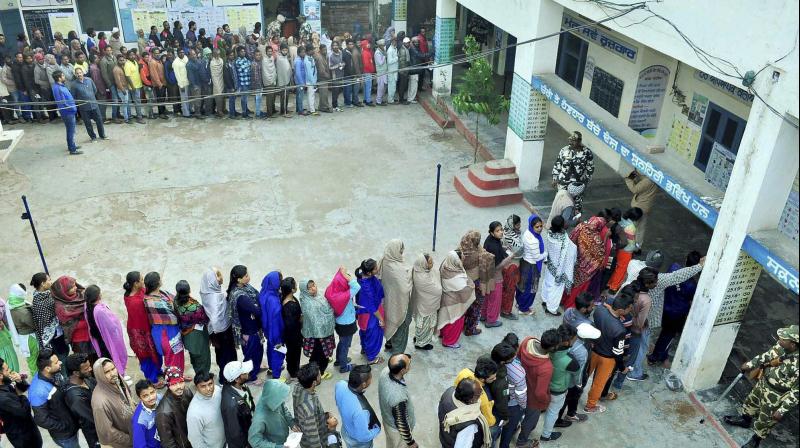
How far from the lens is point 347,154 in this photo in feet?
40.6

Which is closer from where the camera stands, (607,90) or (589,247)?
(589,247)

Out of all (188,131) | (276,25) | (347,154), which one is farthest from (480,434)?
(276,25)

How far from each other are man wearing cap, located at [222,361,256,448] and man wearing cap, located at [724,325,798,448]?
4.51 meters

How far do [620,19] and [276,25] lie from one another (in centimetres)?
1069

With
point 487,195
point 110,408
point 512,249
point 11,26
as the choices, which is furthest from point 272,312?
point 11,26

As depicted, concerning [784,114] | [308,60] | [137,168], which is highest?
[784,114]

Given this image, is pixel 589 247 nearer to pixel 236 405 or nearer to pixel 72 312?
pixel 236 405

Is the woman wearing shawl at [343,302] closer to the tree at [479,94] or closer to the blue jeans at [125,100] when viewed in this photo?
the tree at [479,94]

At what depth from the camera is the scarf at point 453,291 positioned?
687 cm

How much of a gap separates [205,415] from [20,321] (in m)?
2.51

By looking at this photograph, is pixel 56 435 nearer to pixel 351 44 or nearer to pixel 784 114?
pixel 784 114

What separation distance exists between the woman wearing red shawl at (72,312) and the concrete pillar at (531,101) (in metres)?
6.92

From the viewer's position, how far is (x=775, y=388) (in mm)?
5852

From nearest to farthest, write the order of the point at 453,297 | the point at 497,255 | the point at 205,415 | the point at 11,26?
the point at 205,415
the point at 453,297
the point at 497,255
the point at 11,26
